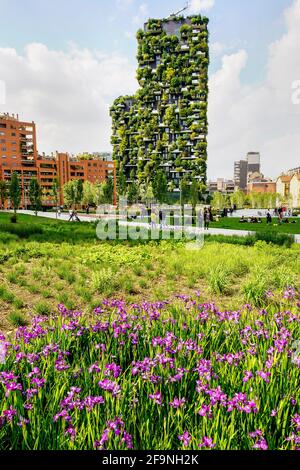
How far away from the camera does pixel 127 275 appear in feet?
29.9

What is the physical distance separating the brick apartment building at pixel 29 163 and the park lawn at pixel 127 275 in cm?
8494

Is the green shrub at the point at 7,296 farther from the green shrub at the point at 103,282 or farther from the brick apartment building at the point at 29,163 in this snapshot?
the brick apartment building at the point at 29,163

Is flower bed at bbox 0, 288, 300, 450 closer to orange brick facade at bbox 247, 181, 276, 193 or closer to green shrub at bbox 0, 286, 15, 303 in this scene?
green shrub at bbox 0, 286, 15, 303

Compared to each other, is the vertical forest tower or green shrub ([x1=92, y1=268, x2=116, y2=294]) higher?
the vertical forest tower

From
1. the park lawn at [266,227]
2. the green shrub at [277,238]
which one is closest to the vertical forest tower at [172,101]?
the park lawn at [266,227]

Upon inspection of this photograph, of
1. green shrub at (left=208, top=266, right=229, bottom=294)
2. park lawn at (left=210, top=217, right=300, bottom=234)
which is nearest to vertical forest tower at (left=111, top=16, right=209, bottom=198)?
park lawn at (left=210, top=217, right=300, bottom=234)

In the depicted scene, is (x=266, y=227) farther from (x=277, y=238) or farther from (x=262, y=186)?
(x=262, y=186)

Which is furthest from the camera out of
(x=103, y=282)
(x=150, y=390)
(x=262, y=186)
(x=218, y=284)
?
(x=262, y=186)

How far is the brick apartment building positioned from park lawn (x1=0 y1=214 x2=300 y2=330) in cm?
8494

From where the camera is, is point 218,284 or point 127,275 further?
point 127,275

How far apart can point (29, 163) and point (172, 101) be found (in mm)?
49891

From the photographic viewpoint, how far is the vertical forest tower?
305ft

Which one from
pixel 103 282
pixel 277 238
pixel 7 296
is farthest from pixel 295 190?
pixel 7 296

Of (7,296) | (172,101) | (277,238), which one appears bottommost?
(7,296)
